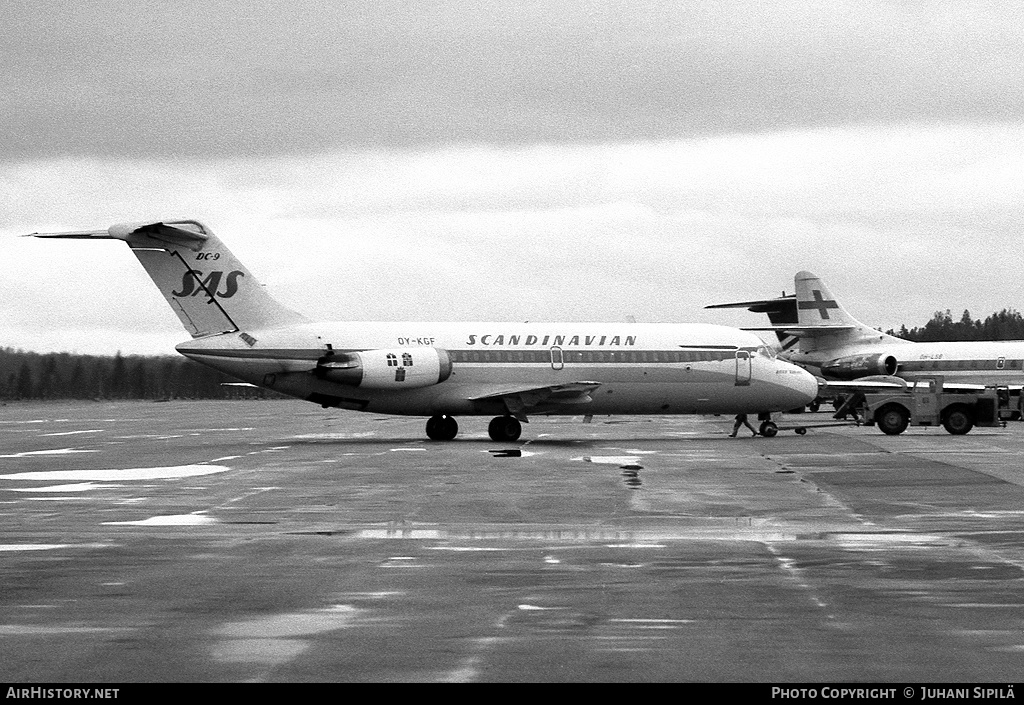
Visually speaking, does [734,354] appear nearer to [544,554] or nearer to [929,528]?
[929,528]

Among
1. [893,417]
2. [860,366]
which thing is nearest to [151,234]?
[893,417]

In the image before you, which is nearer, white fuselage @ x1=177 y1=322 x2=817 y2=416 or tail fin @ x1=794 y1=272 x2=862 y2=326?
white fuselage @ x1=177 y1=322 x2=817 y2=416

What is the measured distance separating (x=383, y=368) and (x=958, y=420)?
69.5 feet

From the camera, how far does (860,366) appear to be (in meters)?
72.6

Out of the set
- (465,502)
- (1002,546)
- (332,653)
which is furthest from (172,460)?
(332,653)

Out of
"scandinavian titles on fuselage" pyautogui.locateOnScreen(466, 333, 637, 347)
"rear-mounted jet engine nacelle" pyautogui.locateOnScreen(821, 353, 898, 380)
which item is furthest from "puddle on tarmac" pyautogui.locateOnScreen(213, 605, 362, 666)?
"rear-mounted jet engine nacelle" pyautogui.locateOnScreen(821, 353, 898, 380)

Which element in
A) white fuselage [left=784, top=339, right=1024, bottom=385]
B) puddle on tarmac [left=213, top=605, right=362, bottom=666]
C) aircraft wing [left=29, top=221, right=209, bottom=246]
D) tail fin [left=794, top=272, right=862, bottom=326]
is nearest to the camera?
puddle on tarmac [left=213, top=605, right=362, bottom=666]

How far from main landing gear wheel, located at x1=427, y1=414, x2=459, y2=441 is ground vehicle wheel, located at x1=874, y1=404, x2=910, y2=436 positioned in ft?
52.6

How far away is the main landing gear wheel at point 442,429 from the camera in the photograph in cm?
4344

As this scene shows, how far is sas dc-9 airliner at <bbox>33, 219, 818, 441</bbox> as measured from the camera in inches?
1610

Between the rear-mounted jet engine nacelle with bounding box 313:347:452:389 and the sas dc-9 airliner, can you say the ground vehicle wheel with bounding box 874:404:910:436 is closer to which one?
the sas dc-9 airliner

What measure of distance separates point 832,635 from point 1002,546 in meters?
6.37

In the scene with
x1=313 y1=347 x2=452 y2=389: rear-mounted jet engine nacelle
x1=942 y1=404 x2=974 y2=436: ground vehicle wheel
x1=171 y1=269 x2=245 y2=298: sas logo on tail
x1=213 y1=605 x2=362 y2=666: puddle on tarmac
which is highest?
x1=171 y1=269 x2=245 y2=298: sas logo on tail

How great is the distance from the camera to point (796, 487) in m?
24.9
